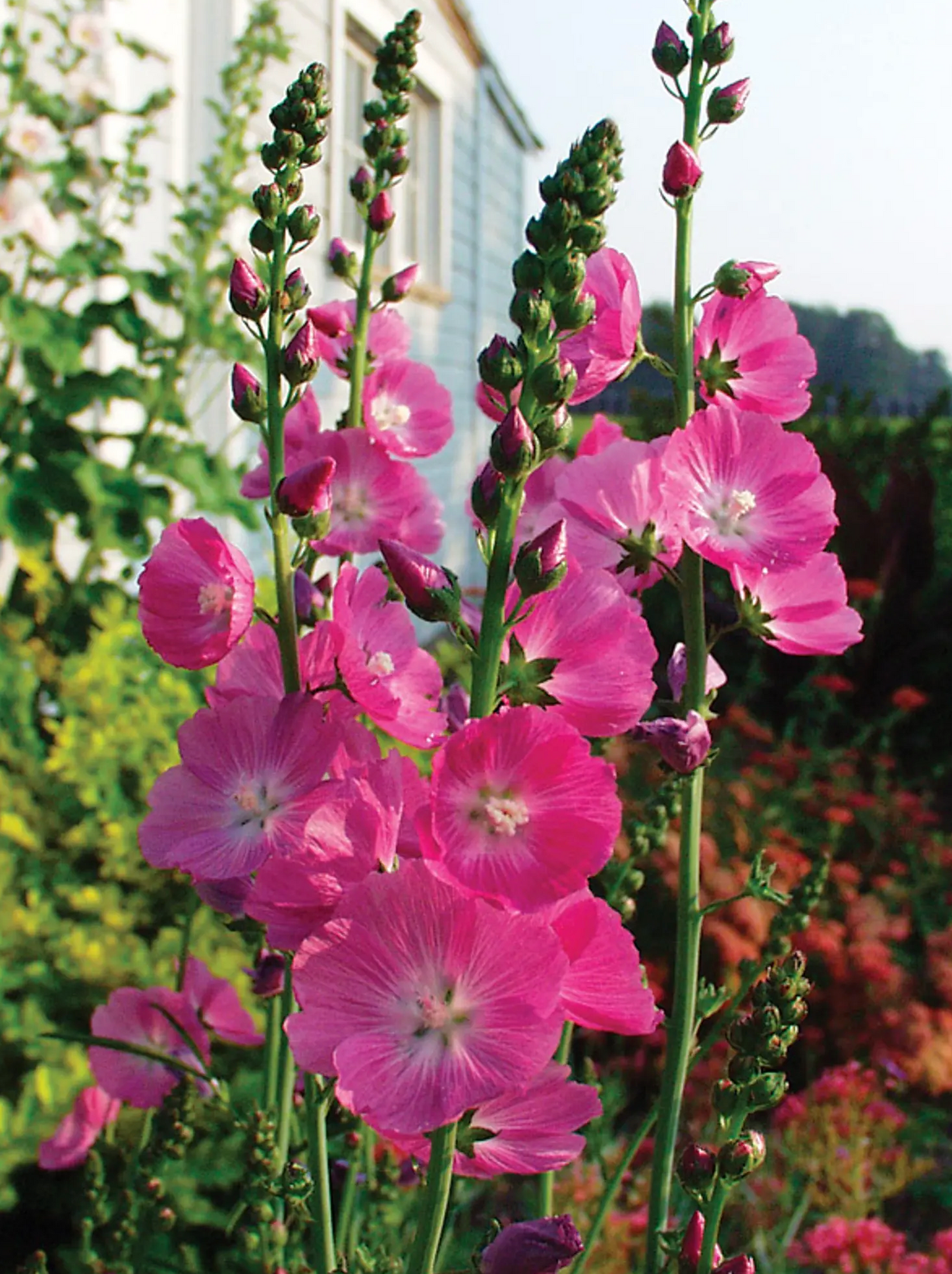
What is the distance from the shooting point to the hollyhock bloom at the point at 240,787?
64 cm

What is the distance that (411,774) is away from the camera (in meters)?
0.64

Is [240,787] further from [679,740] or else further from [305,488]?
[679,740]

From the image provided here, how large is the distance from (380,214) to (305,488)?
1.34 ft

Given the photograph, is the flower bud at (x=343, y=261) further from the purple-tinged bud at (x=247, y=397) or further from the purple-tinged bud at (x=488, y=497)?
the purple-tinged bud at (x=488, y=497)

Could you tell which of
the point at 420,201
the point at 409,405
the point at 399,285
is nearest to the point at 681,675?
the point at 409,405

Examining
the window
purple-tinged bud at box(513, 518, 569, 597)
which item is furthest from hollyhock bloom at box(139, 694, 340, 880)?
the window

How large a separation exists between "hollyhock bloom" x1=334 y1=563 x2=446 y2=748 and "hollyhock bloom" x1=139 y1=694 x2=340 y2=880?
3cm

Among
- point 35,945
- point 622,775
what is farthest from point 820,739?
point 35,945

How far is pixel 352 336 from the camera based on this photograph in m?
0.97

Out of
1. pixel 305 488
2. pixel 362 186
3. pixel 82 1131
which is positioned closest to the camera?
pixel 305 488

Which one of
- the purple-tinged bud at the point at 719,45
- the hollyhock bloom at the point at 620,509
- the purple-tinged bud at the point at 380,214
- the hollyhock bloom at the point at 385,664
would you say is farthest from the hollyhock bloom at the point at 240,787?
the purple-tinged bud at the point at 719,45

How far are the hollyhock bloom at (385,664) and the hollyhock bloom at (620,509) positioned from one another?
133 millimetres

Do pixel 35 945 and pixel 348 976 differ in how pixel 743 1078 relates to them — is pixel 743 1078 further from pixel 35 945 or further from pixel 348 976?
pixel 35 945

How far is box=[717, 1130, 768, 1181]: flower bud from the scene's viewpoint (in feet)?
2.23
